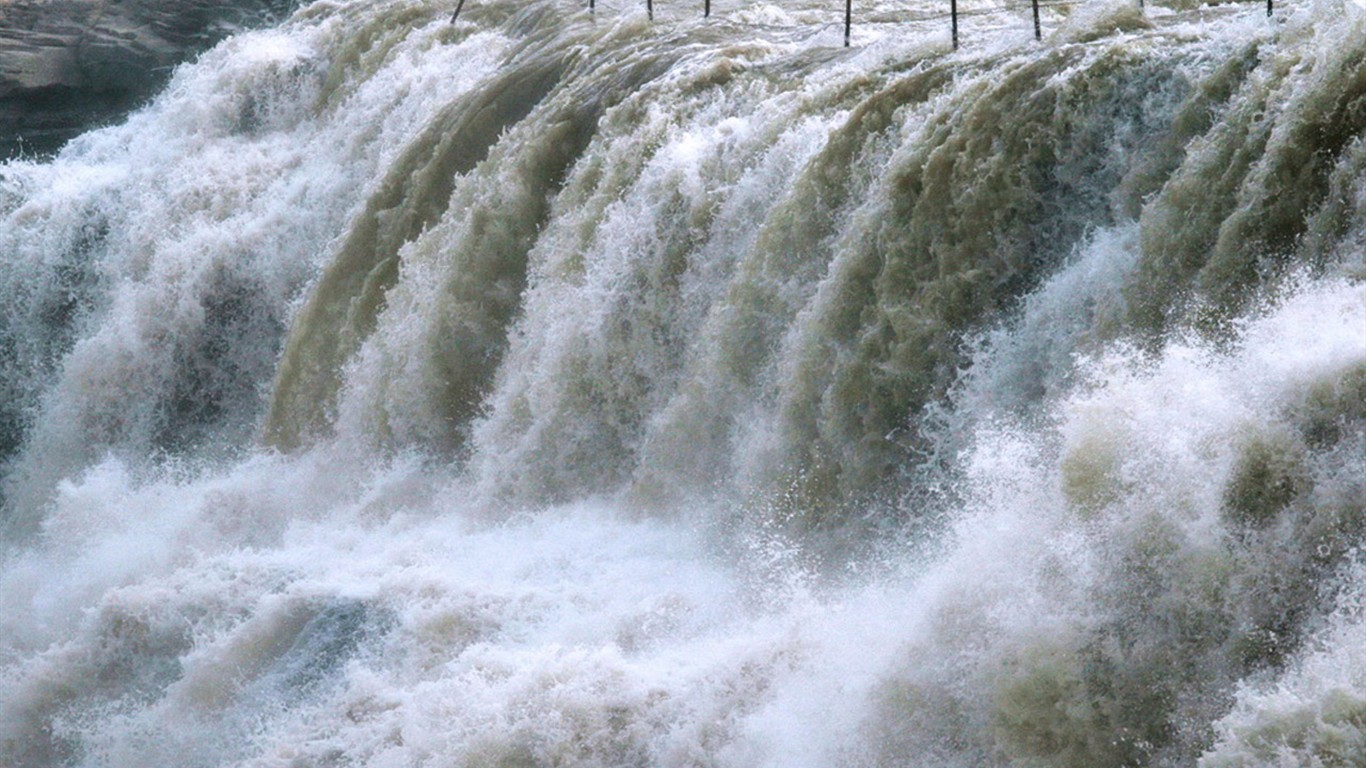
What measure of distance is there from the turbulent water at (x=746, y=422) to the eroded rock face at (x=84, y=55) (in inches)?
260

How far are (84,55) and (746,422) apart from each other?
13682 millimetres

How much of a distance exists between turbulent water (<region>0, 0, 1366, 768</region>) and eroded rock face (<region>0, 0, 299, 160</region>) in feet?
21.7

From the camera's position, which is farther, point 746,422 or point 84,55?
point 84,55

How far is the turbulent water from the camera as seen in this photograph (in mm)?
4922

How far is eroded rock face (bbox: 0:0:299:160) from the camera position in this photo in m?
18.5

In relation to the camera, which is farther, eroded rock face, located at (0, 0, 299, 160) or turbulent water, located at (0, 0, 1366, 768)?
eroded rock face, located at (0, 0, 299, 160)

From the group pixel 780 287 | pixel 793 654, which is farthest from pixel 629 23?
pixel 793 654

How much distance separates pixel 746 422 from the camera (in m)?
7.86

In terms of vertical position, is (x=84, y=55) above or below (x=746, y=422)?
above

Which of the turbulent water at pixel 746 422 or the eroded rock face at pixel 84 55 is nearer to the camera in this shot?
the turbulent water at pixel 746 422

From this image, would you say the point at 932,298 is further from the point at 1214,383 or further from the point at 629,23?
the point at 629,23

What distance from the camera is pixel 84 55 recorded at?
61.9ft

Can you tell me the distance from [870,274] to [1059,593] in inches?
96.1

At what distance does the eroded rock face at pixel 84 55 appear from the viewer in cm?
1847
